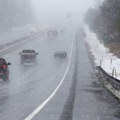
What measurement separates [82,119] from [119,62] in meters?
42.2

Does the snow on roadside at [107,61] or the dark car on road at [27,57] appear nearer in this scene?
the snow on roadside at [107,61]

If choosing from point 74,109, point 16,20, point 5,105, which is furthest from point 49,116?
point 16,20

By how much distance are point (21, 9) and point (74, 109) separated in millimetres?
171844

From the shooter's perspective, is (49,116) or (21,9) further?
(21,9)

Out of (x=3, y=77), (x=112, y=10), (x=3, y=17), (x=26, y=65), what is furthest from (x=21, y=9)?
(x=3, y=77)

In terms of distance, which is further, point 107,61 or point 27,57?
point 107,61

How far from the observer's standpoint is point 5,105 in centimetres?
1548

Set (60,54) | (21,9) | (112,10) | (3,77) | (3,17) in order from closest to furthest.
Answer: (3,77) < (60,54) < (112,10) < (3,17) < (21,9)

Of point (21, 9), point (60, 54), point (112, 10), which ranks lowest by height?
point (60, 54)

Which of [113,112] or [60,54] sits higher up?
[60,54]

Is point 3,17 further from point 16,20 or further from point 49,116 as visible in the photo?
point 49,116

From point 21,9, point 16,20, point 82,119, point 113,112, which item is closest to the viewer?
point 82,119

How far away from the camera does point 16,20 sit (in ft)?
526

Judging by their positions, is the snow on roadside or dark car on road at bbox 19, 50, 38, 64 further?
dark car on road at bbox 19, 50, 38, 64
